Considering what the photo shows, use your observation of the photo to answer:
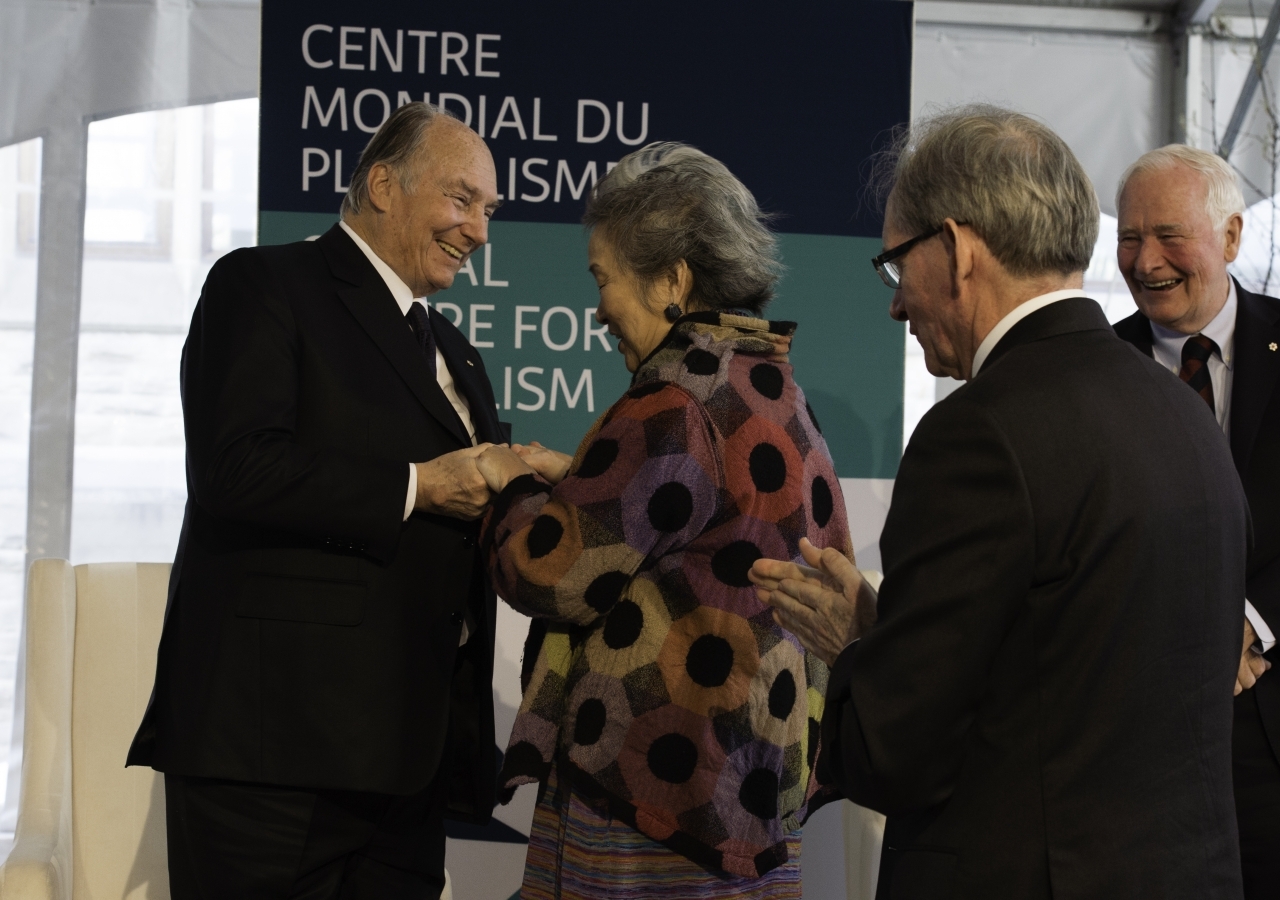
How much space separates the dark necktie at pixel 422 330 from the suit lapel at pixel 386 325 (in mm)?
83

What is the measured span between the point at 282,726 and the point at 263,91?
2.13 metres

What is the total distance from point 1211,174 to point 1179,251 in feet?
0.58

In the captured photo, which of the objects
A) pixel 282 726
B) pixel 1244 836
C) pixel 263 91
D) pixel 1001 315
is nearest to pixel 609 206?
pixel 1001 315

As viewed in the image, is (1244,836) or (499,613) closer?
(1244,836)

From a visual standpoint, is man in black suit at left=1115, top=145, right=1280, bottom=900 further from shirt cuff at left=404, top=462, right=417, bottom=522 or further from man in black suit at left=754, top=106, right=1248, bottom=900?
shirt cuff at left=404, top=462, right=417, bottom=522

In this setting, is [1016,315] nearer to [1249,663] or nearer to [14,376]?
[1249,663]

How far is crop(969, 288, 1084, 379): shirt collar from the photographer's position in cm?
133

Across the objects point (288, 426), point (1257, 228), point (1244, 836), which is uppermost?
point (1257, 228)

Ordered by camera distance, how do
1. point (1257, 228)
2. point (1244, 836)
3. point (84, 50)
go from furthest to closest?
point (1257, 228)
point (84, 50)
point (1244, 836)

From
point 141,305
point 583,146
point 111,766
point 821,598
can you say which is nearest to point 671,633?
point 821,598

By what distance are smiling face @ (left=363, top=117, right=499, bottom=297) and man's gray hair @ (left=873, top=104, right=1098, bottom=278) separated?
1.14m

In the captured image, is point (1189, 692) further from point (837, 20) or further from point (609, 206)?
point (837, 20)

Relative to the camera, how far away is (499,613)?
11.2 feet

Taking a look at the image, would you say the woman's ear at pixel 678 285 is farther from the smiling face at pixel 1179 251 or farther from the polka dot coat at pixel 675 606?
the smiling face at pixel 1179 251
